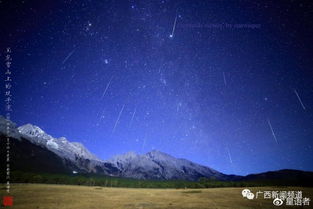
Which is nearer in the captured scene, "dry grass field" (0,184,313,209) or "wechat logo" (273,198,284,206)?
"dry grass field" (0,184,313,209)

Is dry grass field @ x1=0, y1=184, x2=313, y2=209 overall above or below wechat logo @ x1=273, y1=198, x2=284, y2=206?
below

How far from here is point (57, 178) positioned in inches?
3081

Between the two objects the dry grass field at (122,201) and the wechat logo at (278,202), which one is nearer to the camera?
the dry grass field at (122,201)

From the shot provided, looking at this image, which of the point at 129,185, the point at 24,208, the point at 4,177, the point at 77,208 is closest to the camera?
the point at 24,208

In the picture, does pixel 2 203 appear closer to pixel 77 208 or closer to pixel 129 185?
pixel 77 208

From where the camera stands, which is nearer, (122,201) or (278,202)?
(278,202)

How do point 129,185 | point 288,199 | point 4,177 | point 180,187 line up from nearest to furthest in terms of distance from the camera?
point 288,199 < point 4,177 < point 180,187 < point 129,185

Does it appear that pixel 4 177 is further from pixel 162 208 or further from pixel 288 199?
pixel 288 199

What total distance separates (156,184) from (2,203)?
5912 cm

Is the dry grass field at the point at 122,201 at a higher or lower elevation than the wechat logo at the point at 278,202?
lower

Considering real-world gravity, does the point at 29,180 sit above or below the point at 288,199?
below

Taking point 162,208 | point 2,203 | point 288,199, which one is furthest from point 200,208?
point 2,203

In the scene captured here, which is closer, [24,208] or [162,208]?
[24,208]

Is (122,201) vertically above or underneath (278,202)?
underneath
